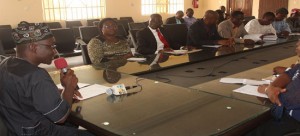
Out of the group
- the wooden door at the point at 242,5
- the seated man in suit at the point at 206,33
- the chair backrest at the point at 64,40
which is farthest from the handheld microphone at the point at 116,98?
the wooden door at the point at 242,5

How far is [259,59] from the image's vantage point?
128 inches

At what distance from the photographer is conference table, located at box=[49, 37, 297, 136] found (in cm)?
136

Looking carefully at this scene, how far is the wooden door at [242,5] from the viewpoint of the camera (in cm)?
1073

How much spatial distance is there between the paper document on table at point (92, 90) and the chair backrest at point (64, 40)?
3.09 metres

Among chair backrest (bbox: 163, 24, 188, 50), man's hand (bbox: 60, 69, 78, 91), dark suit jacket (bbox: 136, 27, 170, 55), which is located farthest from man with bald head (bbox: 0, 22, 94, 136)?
chair backrest (bbox: 163, 24, 188, 50)

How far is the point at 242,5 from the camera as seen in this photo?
10.9 metres

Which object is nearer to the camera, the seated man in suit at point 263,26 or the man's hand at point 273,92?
the man's hand at point 273,92

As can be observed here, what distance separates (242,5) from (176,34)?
697cm

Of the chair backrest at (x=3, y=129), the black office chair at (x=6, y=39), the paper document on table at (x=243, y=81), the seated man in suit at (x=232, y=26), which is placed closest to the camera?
the chair backrest at (x=3, y=129)

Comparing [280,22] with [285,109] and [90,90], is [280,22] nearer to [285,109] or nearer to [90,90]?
[285,109]

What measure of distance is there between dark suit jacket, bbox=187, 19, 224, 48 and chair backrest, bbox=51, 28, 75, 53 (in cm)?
192

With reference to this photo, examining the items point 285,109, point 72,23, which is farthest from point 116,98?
point 72,23

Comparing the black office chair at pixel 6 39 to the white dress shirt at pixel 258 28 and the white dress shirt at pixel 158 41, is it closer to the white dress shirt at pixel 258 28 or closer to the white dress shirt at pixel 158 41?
the white dress shirt at pixel 158 41

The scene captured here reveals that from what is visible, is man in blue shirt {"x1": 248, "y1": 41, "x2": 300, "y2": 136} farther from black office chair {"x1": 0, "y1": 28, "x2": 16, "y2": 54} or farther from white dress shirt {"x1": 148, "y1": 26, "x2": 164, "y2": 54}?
black office chair {"x1": 0, "y1": 28, "x2": 16, "y2": 54}
